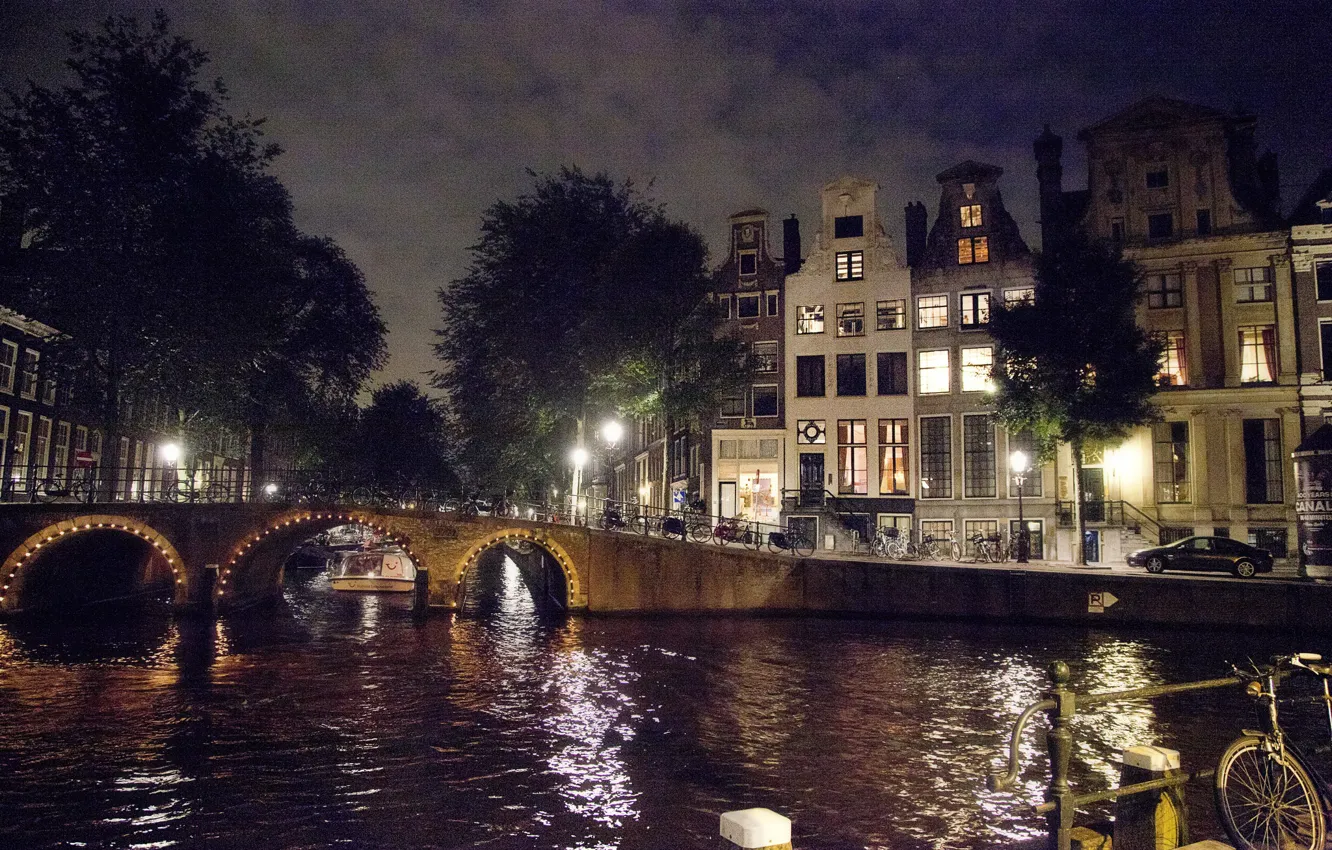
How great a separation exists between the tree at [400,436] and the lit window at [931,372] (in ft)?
122

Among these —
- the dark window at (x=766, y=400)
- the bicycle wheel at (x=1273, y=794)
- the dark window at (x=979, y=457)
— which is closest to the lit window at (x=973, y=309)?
the dark window at (x=979, y=457)

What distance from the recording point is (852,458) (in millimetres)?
40281

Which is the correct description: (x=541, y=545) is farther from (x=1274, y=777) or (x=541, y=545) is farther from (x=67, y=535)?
(x=1274, y=777)

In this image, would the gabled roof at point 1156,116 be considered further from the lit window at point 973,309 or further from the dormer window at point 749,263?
the dormer window at point 749,263

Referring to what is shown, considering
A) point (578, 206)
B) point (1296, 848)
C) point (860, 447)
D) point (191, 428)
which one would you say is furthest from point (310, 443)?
point (1296, 848)

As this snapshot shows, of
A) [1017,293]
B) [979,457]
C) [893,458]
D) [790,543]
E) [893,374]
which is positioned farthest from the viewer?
[893,374]

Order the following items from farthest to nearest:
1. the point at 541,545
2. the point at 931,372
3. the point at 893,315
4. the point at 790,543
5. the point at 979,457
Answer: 1. the point at 893,315
2. the point at 931,372
3. the point at 979,457
4. the point at 790,543
5. the point at 541,545

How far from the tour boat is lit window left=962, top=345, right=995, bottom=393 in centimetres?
2764

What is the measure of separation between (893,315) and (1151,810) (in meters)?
36.1

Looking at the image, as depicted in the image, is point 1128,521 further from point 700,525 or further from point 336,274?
point 336,274

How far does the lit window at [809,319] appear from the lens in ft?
135

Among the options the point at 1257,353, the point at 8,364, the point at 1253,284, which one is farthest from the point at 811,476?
the point at 8,364

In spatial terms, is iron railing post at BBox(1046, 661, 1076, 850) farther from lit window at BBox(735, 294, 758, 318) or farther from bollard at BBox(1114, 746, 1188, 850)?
lit window at BBox(735, 294, 758, 318)

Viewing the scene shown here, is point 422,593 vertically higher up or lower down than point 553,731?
higher up
